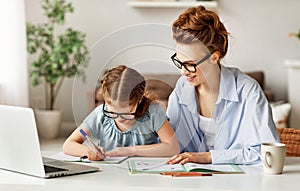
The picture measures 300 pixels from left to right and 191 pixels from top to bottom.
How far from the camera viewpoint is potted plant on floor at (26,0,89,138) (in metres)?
5.29

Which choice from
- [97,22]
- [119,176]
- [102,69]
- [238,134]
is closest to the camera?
[119,176]

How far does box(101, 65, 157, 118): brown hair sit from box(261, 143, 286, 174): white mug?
0.42m

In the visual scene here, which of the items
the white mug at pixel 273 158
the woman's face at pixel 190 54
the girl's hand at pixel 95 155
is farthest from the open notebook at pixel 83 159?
the white mug at pixel 273 158

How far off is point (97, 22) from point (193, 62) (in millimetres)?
3660

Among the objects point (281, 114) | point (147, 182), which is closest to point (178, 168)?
point (147, 182)

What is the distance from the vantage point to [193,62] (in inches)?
82.5

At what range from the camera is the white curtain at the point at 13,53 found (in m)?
4.95

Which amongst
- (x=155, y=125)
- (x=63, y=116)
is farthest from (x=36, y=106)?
(x=155, y=125)

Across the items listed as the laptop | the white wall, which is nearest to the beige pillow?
the white wall

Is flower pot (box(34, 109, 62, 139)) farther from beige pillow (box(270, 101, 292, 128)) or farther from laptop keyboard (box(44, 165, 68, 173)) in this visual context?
laptop keyboard (box(44, 165, 68, 173))

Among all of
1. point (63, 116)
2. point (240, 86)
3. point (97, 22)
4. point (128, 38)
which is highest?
point (128, 38)

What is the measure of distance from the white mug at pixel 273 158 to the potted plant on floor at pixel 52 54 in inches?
134

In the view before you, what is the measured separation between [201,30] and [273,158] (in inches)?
18.4

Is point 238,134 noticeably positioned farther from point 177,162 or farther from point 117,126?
point 117,126
